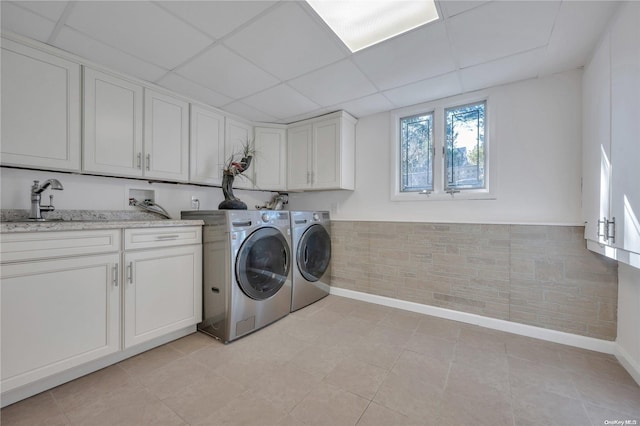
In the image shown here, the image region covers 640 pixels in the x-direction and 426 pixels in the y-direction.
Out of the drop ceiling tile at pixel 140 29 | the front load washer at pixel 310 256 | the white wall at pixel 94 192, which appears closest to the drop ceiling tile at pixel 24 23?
the drop ceiling tile at pixel 140 29

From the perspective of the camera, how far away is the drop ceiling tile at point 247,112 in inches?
Result: 109

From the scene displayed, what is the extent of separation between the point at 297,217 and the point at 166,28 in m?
1.84

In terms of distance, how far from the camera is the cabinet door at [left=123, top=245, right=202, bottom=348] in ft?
5.72

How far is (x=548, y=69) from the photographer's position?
210cm

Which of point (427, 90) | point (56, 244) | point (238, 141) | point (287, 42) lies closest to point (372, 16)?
point (287, 42)

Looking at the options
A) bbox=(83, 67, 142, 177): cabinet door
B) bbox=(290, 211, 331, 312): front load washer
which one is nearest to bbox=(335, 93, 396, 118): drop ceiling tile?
bbox=(290, 211, 331, 312): front load washer

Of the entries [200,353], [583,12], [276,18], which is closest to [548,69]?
[583,12]

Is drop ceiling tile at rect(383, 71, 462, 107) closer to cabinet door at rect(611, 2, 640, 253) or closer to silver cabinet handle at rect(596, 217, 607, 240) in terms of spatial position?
cabinet door at rect(611, 2, 640, 253)

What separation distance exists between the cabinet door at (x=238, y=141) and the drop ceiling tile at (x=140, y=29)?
1.02 metres

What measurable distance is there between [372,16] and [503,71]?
136 cm

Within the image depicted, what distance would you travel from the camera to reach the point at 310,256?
292 cm

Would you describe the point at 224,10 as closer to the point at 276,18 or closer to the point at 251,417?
the point at 276,18

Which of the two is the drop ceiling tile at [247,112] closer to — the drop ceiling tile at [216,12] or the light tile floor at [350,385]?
the drop ceiling tile at [216,12]

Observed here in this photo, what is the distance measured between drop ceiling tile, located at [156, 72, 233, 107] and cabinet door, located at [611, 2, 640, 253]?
289 cm
